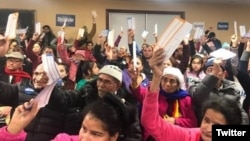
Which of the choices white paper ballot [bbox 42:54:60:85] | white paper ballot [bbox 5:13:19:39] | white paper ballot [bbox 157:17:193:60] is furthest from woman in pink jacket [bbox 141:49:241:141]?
white paper ballot [bbox 5:13:19:39]

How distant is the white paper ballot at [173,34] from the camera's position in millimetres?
1698

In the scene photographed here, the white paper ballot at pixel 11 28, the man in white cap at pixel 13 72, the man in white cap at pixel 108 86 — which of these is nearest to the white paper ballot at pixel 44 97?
the white paper ballot at pixel 11 28

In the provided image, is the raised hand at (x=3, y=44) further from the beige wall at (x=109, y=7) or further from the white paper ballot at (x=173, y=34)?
the beige wall at (x=109, y=7)

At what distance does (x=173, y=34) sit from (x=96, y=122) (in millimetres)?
509

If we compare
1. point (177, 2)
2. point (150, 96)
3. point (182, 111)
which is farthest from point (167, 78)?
point (177, 2)

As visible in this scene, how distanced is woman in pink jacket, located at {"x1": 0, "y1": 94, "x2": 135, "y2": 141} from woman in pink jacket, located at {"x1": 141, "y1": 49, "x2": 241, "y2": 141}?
0.40ft

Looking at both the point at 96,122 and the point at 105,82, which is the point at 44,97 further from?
the point at 105,82

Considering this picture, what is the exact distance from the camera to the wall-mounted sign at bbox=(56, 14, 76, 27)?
9703 millimetres

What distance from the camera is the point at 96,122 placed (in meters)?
1.68

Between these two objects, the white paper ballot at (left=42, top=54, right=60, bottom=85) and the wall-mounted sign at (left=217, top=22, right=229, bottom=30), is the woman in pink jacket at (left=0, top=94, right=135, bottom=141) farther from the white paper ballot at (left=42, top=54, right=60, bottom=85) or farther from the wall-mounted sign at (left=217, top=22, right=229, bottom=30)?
the wall-mounted sign at (left=217, top=22, right=229, bottom=30)

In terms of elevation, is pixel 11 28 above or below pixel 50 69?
above

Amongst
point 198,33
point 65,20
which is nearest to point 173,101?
point 198,33

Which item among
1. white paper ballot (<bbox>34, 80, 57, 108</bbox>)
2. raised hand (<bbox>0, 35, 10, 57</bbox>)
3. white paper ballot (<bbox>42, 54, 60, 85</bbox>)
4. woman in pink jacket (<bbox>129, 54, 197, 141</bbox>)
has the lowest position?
woman in pink jacket (<bbox>129, 54, 197, 141</bbox>)

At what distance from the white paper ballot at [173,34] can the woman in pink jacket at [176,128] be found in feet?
0.10
